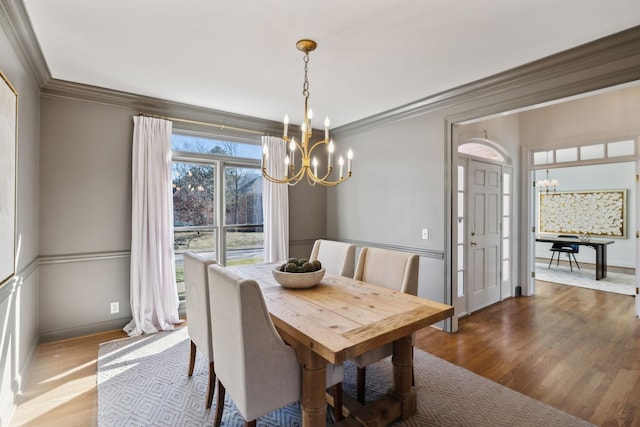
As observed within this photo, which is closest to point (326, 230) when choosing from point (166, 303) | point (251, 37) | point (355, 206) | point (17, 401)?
point (355, 206)

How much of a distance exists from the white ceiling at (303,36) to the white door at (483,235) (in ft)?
4.97

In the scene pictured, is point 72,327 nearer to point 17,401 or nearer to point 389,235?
point 17,401

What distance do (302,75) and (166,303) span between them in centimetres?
282

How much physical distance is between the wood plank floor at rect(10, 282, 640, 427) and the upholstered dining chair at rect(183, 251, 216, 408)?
0.76 metres

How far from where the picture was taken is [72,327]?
3.10 metres

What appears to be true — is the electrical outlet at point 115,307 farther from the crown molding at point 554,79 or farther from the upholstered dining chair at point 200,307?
the crown molding at point 554,79

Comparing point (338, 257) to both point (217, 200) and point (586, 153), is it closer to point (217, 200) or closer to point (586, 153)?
point (217, 200)

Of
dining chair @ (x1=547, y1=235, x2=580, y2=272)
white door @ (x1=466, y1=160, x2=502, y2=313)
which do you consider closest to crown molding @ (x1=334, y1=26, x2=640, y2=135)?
white door @ (x1=466, y1=160, x2=502, y2=313)

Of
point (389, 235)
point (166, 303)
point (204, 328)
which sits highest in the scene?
point (389, 235)

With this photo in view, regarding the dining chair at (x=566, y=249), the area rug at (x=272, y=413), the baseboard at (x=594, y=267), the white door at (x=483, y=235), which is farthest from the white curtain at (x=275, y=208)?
the baseboard at (x=594, y=267)

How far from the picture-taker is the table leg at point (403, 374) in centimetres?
195

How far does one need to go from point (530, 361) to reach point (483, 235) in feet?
5.70

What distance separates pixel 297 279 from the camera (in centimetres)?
216

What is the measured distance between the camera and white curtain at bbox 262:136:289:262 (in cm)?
421
